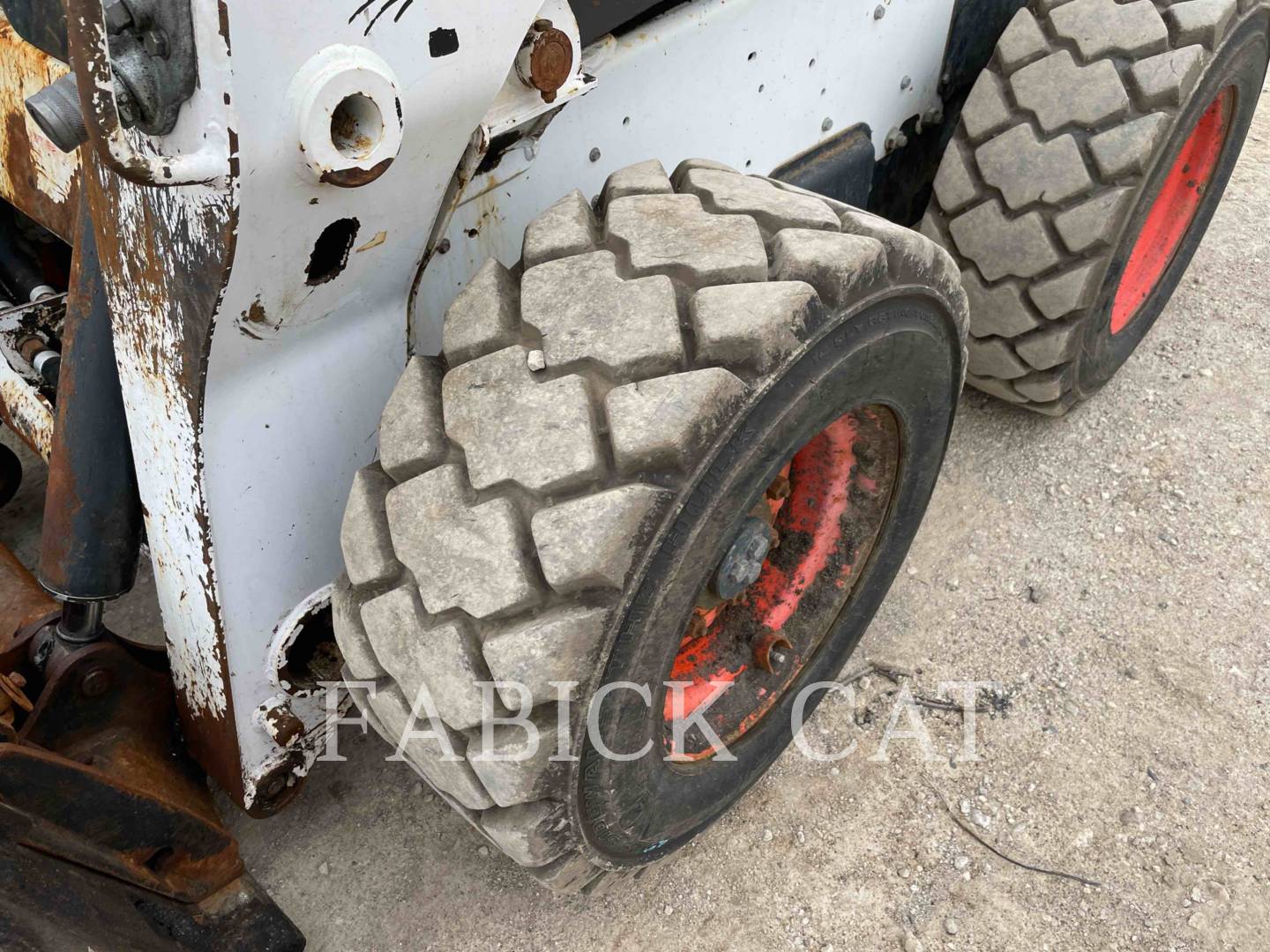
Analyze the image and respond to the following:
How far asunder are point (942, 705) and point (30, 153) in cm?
166

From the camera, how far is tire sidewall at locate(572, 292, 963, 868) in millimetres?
1200

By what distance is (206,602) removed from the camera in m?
1.31

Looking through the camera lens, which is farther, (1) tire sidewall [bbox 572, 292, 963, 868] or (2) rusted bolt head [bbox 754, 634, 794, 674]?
(2) rusted bolt head [bbox 754, 634, 794, 674]

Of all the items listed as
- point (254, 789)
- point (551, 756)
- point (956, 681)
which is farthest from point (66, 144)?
point (956, 681)

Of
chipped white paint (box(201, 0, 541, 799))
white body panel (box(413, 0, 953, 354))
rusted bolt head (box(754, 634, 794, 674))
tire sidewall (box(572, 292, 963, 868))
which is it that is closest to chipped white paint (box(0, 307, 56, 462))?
chipped white paint (box(201, 0, 541, 799))

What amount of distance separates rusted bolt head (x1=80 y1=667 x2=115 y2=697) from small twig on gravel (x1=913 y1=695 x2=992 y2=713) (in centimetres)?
131

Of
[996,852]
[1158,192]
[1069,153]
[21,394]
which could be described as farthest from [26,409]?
[1158,192]

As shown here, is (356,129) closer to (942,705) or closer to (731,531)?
(731,531)

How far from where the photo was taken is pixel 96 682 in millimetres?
1447

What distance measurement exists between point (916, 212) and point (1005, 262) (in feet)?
1.21

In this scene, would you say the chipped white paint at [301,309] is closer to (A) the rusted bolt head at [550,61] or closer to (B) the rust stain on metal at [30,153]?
(A) the rusted bolt head at [550,61]

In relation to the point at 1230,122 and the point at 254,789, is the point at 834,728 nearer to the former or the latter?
the point at 254,789

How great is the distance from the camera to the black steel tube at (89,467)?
1.33 meters

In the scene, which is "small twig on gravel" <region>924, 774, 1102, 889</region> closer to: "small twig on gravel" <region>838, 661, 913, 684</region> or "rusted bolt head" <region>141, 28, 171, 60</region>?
"small twig on gravel" <region>838, 661, 913, 684</region>
